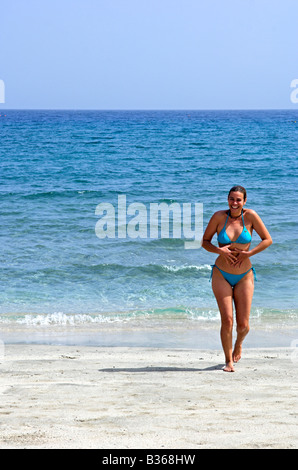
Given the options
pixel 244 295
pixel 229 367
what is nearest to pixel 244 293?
pixel 244 295

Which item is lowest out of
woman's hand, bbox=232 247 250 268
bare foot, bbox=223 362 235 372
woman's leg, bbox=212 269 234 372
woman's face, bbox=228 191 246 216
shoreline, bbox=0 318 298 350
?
shoreline, bbox=0 318 298 350

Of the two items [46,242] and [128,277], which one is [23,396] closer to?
[128,277]

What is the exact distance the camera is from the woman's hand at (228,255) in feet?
18.9

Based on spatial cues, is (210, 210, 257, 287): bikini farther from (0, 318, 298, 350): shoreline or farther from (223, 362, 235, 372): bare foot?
(0, 318, 298, 350): shoreline

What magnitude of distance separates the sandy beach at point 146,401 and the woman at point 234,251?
2.32ft

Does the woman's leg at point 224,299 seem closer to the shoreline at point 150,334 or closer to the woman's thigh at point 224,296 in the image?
the woman's thigh at point 224,296

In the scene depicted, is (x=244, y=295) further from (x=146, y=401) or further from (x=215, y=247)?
(x=146, y=401)

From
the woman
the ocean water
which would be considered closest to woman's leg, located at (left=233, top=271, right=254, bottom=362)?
the woman

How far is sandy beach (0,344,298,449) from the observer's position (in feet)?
13.4

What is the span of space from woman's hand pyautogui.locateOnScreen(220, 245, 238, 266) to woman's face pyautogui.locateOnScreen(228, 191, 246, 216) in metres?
0.35

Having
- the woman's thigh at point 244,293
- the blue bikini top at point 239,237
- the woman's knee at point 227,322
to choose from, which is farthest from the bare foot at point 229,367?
the blue bikini top at point 239,237

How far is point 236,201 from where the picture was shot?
19.1 ft

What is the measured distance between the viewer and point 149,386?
18.0 ft
